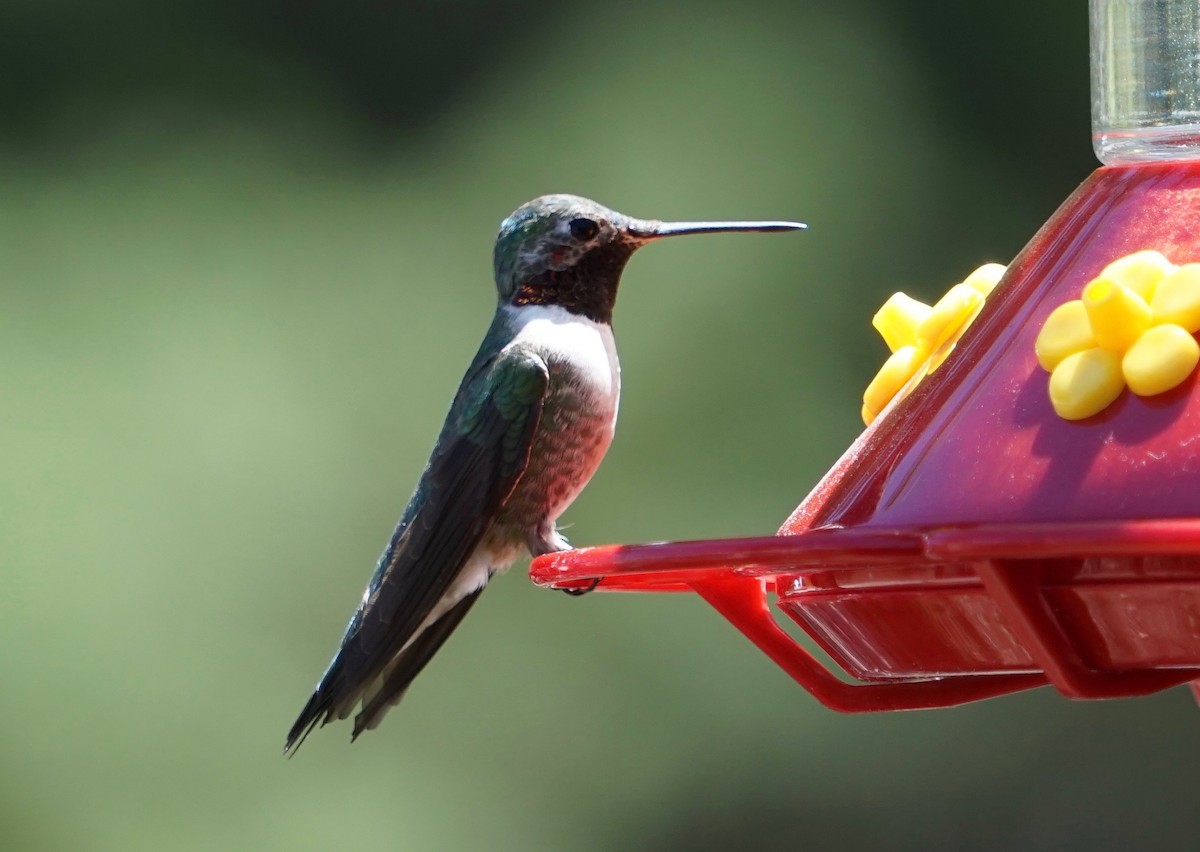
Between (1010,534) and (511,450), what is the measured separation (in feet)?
7.83

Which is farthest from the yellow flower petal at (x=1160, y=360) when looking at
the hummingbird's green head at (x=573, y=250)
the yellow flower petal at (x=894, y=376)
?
the hummingbird's green head at (x=573, y=250)

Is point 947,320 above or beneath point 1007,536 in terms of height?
beneath

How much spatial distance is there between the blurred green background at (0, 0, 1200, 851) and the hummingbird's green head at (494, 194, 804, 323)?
13.5ft

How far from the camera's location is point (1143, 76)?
3.17m

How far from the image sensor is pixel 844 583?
257 centimetres

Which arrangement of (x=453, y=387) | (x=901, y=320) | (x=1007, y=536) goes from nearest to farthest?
1. (x=1007, y=536)
2. (x=901, y=320)
3. (x=453, y=387)

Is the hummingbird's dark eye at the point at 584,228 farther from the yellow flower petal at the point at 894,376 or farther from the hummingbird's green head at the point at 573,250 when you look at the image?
the yellow flower petal at the point at 894,376

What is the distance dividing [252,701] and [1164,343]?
6647 millimetres

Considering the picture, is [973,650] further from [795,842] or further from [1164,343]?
[795,842]

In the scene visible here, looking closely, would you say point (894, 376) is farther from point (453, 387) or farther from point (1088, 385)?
point (453, 387)

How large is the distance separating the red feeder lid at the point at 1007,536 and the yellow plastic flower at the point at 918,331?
0.16 meters

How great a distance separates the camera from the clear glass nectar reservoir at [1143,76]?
3.02 metres

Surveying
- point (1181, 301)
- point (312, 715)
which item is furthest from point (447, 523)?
point (1181, 301)

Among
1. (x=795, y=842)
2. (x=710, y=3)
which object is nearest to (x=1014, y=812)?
(x=795, y=842)
